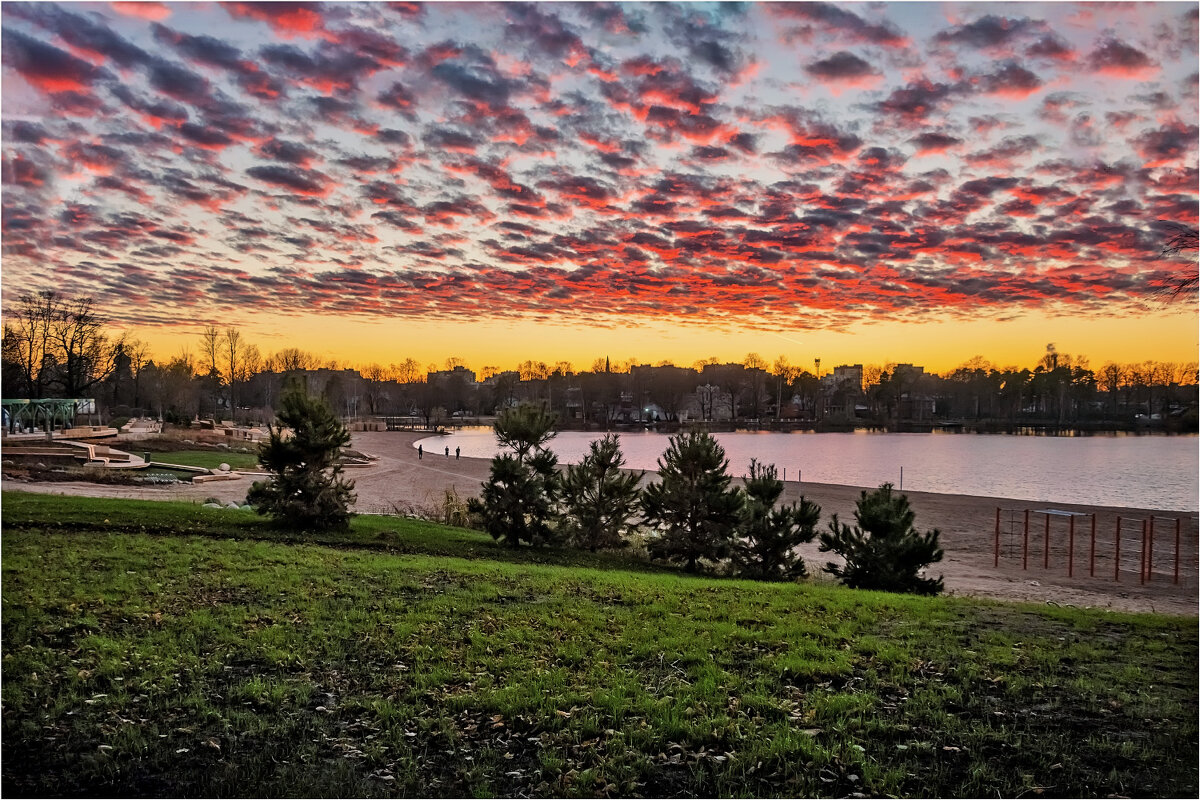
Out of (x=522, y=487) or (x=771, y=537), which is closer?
(x=771, y=537)

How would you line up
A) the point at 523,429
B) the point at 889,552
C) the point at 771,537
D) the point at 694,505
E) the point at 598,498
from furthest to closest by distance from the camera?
the point at 598,498 < the point at 523,429 < the point at 694,505 < the point at 771,537 < the point at 889,552

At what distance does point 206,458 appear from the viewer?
40.1m

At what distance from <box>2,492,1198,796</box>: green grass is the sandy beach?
8.20 meters

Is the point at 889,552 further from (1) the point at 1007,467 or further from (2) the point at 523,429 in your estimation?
(1) the point at 1007,467

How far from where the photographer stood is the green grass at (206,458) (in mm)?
37375

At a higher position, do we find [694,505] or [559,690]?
[694,505]

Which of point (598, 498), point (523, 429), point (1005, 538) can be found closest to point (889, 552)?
point (598, 498)

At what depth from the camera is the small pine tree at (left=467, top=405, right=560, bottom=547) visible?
17.6m

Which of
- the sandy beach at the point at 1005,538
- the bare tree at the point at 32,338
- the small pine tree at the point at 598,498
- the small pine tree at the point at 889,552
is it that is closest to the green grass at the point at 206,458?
the sandy beach at the point at 1005,538

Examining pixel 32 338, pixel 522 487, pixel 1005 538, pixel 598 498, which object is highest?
pixel 32 338

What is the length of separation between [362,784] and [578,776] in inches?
63.2

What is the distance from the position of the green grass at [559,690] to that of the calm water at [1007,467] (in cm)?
3922

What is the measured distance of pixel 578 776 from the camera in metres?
5.50

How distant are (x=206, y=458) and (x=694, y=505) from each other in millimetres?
33130
